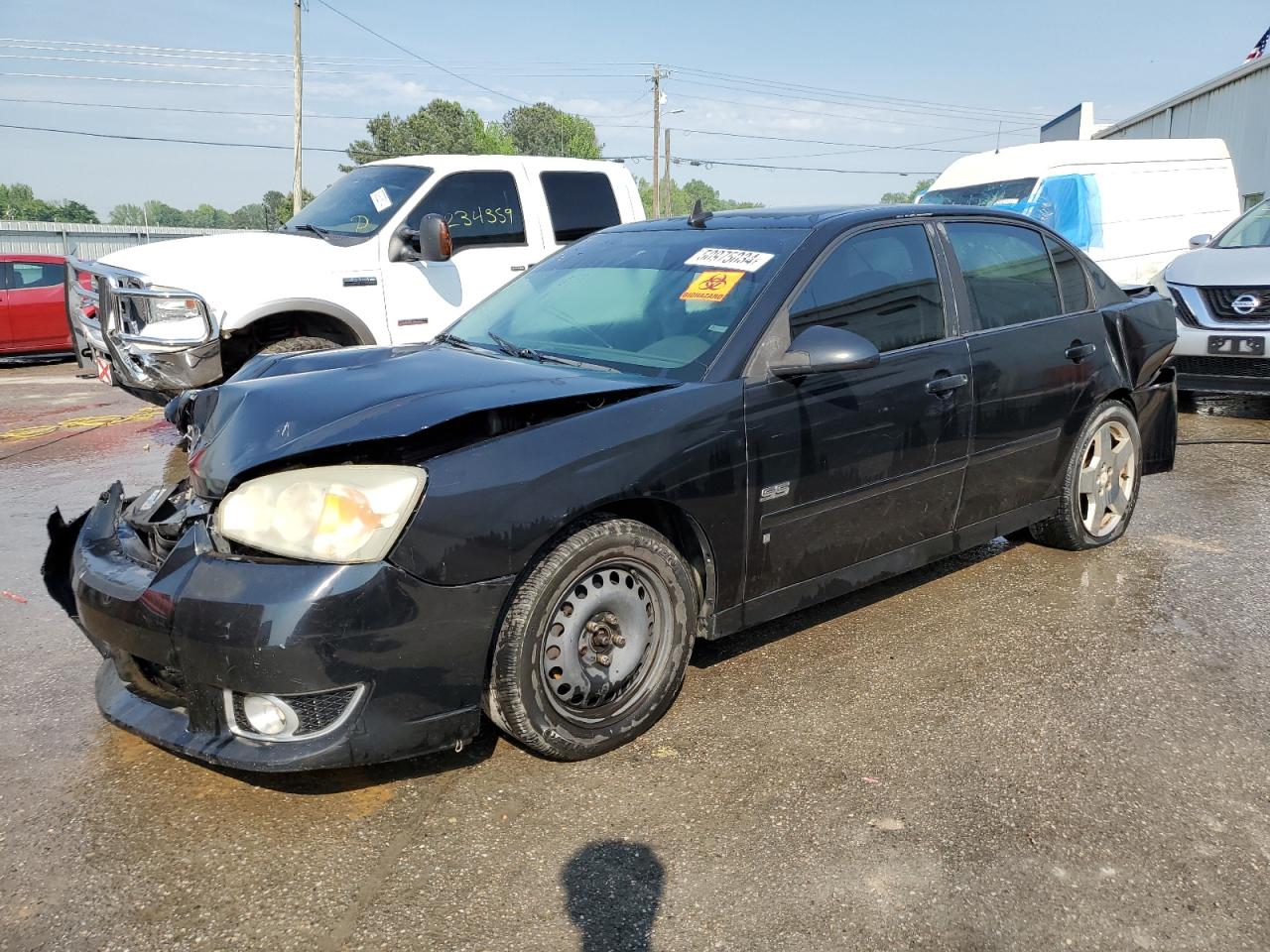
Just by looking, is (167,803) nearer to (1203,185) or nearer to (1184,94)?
(1203,185)

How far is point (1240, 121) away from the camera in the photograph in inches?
846

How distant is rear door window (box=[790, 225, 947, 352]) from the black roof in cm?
8

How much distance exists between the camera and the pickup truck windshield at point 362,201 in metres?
7.14

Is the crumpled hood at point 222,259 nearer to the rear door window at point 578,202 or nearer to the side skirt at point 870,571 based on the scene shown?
the rear door window at point 578,202

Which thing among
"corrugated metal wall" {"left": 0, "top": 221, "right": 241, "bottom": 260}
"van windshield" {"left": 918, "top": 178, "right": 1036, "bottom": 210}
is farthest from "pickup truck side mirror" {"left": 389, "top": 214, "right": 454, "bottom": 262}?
"corrugated metal wall" {"left": 0, "top": 221, "right": 241, "bottom": 260}

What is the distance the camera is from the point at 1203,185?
1331 cm

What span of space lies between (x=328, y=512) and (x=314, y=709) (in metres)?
0.50

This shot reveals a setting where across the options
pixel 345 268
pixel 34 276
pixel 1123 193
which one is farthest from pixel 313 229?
pixel 1123 193

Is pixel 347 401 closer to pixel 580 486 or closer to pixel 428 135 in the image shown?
pixel 580 486

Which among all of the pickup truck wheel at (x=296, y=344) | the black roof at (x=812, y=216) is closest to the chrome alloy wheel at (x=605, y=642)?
the black roof at (x=812, y=216)

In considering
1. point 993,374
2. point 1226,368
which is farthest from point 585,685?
point 1226,368

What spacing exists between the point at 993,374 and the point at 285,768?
3014 mm

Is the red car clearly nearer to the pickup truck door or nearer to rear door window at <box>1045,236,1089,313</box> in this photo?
the pickup truck door

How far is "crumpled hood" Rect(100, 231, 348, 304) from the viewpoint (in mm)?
6289
